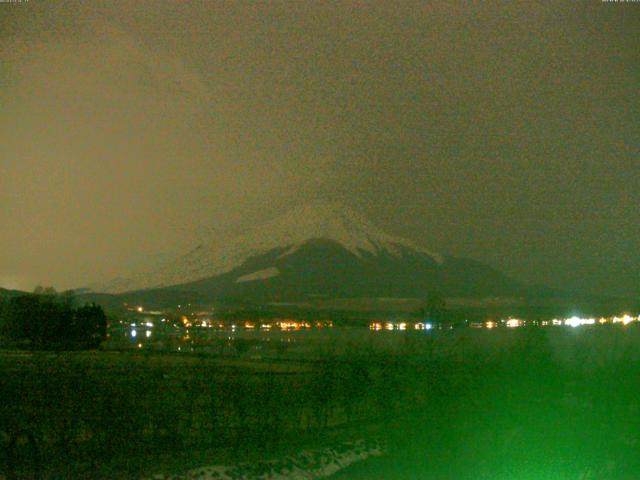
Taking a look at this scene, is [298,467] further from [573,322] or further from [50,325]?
[50,325]

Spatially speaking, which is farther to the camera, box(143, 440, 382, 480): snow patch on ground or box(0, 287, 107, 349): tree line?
box(0, 287, 107, 349): tree line

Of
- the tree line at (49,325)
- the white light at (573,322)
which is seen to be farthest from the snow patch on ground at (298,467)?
the tree line at (49,325)

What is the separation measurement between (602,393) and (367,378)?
8218 mm

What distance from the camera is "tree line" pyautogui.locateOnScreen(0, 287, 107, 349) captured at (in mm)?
68625

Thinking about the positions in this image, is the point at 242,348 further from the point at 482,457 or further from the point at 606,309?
the point at 482,457

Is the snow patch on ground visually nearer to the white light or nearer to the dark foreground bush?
the white light

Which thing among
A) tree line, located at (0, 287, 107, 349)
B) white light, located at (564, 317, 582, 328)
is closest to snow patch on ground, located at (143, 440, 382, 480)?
white light, located at (564, 317, 582, 328)

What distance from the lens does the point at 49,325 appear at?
226 ft

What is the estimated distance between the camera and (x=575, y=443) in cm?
1669

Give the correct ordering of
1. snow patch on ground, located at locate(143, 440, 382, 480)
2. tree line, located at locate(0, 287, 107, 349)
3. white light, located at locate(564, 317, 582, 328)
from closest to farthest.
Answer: snow patch on ground, located at locate(143, 440, 382, 480) → white light, located at locate(564, 317, 582, 328) → tree line, located at locate(0, 287, 107, 349)

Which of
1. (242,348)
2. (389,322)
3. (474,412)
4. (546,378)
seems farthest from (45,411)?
(389,322)

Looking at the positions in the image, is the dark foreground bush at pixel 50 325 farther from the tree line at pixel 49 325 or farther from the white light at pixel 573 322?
the white light at pixel 573 322

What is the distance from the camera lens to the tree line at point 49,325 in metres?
68.6

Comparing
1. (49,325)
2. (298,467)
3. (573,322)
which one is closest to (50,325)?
(49,325)
